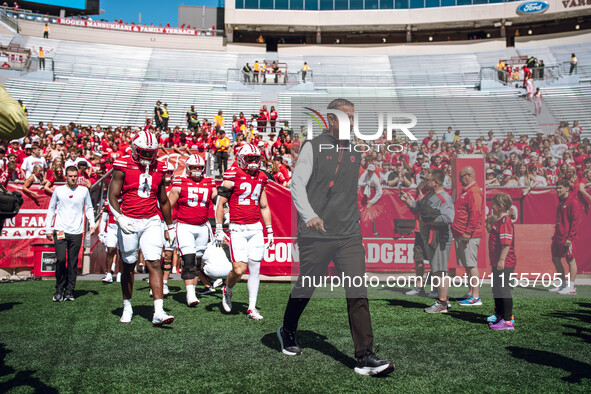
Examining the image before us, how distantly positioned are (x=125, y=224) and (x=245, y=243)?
5.35 ft

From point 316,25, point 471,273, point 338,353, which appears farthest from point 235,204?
point 316,25

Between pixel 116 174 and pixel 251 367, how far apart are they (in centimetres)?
306

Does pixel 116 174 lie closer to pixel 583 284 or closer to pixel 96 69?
pixel 583 284

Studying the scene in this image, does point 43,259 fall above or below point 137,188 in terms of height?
below

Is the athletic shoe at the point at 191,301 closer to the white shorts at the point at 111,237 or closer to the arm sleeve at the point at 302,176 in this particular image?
the white shorts at the point at 111,237

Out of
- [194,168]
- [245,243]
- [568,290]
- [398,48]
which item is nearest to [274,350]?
[245,243]

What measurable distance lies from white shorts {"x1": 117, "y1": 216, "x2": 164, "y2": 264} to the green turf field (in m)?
0.87

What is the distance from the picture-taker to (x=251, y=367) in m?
4.46

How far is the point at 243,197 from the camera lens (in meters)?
6.96

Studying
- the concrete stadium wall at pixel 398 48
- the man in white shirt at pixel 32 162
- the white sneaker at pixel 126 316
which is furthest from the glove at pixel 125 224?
the concrete stadium wall at pixel 398 48

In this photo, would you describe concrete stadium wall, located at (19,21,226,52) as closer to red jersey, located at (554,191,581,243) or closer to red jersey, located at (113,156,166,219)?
red jersey, located at (554,191,581,243)

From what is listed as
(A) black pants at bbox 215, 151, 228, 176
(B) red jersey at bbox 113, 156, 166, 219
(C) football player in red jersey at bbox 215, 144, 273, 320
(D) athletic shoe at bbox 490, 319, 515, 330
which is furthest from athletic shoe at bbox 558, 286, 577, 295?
(A) black pants at bbox 215, 151, 228, 176

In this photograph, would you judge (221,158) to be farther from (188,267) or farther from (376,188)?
(376,188)

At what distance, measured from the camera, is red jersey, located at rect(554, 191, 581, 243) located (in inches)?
→ 317
